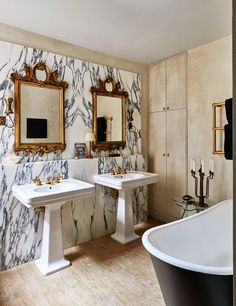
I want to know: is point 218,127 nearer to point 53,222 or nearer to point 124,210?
point 124,210

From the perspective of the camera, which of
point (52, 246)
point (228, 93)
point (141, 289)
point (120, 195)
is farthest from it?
point (120, 195)

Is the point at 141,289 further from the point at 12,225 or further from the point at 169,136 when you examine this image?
the point at 169,136

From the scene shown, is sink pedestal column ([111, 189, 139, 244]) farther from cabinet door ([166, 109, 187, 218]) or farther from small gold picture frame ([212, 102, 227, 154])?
small gold picture frame ([212, 102, 227, 154])

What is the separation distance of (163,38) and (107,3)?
1000 millimetres

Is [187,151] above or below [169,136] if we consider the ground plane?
below

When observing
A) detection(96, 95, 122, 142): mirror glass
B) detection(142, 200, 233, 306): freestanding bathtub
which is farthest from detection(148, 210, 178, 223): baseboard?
detection(96, 95, 122, 142): mirror glass

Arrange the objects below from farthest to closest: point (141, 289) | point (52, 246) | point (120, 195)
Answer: point (120, 195)
point (52, 246)
point (141, 289)

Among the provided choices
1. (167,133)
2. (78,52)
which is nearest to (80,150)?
(78,52)

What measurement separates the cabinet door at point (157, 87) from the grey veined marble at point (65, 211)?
2.86 ft

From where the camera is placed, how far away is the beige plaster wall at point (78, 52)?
2484mm

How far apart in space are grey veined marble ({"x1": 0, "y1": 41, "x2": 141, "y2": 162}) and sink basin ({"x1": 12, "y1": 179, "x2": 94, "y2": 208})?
39 centimetres

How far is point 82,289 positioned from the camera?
207 centimetres

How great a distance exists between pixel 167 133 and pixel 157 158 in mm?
455

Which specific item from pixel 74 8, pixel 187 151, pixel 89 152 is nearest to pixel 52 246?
pixel 89 152
